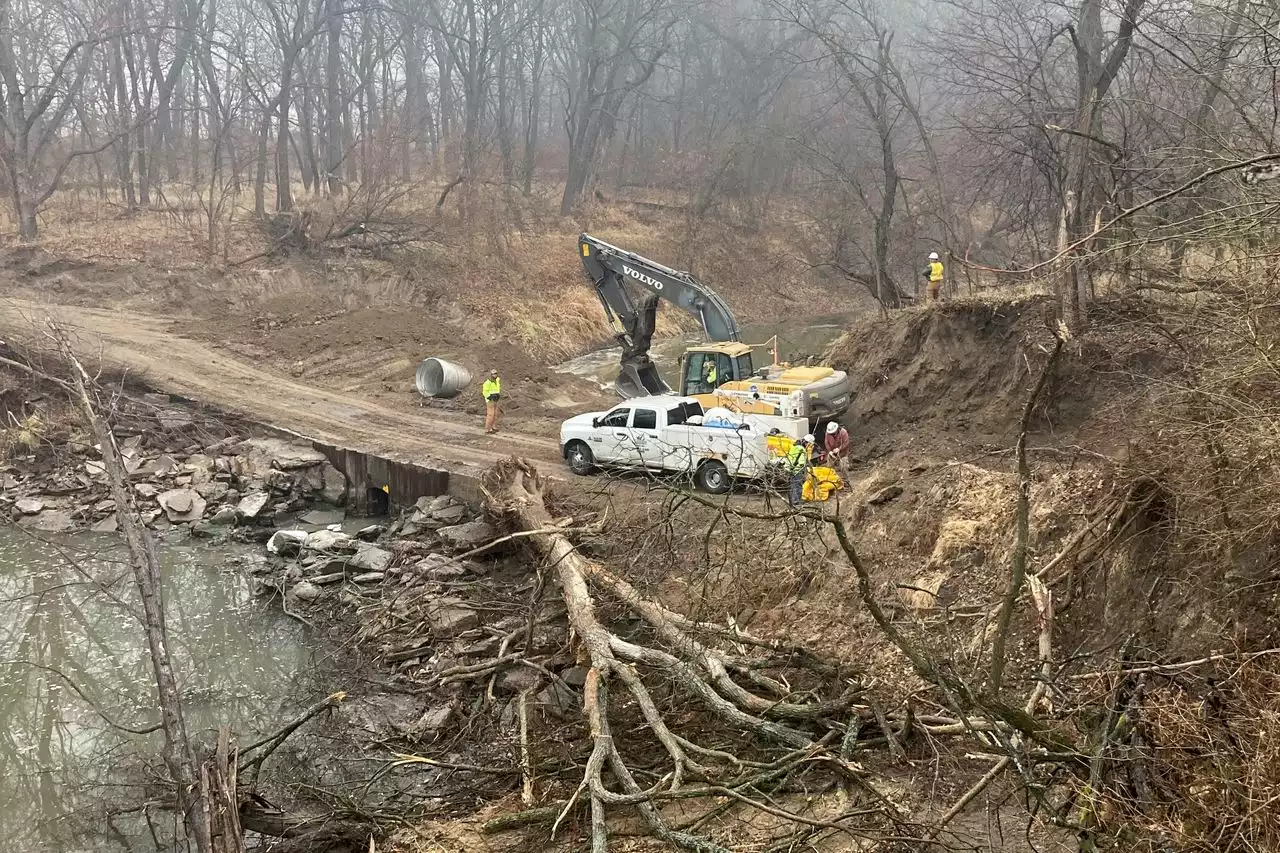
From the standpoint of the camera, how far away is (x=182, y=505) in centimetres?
1716

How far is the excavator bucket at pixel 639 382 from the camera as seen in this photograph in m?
20.5

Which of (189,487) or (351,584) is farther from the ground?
(189,487)

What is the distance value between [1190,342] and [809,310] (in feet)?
106

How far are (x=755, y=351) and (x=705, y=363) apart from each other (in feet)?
43.9

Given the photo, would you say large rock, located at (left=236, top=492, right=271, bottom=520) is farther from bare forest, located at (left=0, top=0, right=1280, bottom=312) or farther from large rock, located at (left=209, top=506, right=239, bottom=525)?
bare forest, located at (left=0, top=0, right=1280, bottom=312)

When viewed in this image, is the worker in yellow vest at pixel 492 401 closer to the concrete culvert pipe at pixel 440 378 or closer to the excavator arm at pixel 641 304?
the concrete culvert pipe at pixel 440 378

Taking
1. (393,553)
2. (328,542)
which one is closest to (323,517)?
(328,542)

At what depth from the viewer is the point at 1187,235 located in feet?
20.9

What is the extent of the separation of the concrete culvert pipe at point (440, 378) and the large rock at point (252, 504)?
5669mm

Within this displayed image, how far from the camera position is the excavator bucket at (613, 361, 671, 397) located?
808 inches

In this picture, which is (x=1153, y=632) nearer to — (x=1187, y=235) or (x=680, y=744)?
(x=1187, y=235)

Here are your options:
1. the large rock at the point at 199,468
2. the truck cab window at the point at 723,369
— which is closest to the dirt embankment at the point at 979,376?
the truck cab window at the point at 723,369

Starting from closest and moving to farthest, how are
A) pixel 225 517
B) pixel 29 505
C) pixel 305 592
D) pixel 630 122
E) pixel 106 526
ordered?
1. pixel 305 592
2. pixel 106 526
3. pixel 29 505
4. pixel 225 517
5. pixel 630 122

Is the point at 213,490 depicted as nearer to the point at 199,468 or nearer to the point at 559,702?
the point at 199,468
